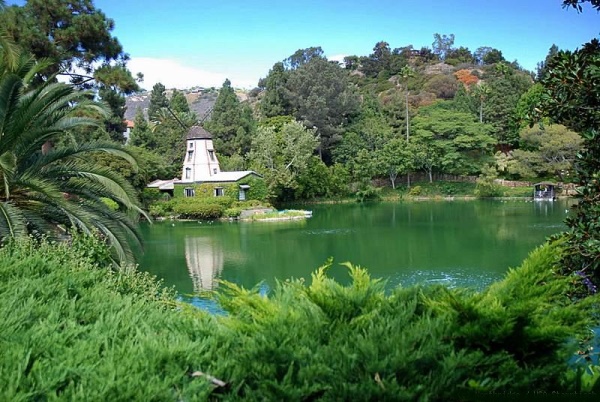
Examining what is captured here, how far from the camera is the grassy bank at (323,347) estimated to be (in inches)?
71.9

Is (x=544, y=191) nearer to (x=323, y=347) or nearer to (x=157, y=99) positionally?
(x=157, y=99)

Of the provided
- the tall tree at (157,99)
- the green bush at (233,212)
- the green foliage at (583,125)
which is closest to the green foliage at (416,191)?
the green bush at (233,212)

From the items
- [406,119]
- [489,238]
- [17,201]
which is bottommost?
[489,238]

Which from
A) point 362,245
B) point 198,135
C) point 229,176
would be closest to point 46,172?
point 362,245

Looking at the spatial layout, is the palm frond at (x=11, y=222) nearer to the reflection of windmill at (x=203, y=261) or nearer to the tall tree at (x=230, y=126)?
the reflection of windmill at (x=203, y=261)

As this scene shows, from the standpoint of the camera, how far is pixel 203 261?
15.0 m

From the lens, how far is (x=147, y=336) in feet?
7.25

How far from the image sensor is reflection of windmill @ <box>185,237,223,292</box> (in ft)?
39.9

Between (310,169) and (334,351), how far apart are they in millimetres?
30389

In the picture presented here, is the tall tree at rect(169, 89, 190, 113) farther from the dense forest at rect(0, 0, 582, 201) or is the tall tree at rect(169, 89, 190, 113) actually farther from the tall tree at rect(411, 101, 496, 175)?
the tall tree at rect(411, 101, 496, 175)

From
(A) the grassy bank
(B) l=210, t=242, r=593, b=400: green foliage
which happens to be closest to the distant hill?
(A) the grassy bank

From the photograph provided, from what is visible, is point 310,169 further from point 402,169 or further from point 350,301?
point 350,301

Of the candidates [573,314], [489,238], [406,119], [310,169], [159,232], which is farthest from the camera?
[406,119]

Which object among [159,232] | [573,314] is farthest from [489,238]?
[573,314]
